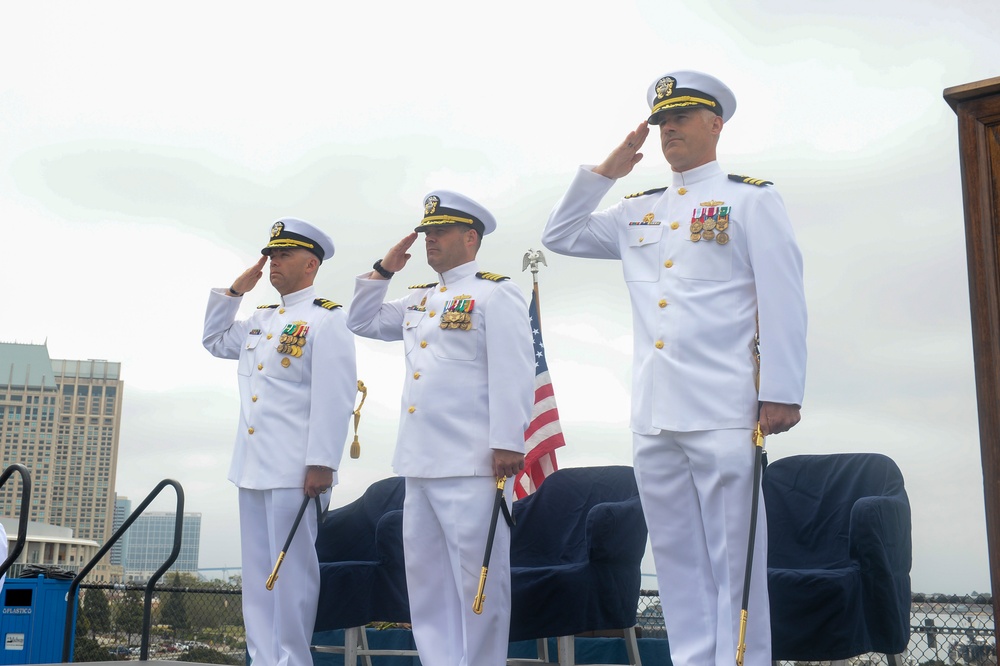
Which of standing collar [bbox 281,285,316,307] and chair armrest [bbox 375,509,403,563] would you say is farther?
chair armrest [bbox 375,509,403,563]

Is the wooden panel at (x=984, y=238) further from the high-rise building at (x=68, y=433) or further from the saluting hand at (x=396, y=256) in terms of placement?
the high-rise building at (x=68, y=433)

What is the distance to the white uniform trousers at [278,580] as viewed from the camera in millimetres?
3951

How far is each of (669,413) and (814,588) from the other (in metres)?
1.03

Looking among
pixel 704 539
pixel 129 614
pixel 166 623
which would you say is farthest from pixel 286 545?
pixel 129 614

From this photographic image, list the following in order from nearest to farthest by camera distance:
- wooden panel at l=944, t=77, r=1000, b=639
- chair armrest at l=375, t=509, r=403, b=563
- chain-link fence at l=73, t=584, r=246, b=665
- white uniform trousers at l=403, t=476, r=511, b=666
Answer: wooden panel at l=944, t=77, r=1000, b=639 → white uniform trousers at l=403, t=476, r=511, b=666 → chair armrest at l=375, t=509, r=403, b=563 → chain-link fence at l=73, t=584, r=246, b=665

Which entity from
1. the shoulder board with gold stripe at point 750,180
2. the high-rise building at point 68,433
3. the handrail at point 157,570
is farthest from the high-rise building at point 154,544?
the high-rise building at point 68,433

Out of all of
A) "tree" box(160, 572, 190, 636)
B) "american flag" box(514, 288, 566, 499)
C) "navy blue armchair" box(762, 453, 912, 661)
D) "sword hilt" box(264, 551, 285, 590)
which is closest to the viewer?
"navy blue armchair" box(762, 453, 912, 661)

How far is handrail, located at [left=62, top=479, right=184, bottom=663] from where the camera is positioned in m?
4.55

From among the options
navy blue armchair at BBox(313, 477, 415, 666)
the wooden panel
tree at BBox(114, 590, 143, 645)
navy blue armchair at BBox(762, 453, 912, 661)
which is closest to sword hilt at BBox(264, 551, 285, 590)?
navy blue armchair at BBox(313, 477, 415, 666)

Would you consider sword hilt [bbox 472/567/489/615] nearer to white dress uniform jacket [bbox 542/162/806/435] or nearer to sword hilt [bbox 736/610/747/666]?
white dress uniform jacket [bbox 542/162/806/435]

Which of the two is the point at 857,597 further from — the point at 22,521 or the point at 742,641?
the point at 22,521

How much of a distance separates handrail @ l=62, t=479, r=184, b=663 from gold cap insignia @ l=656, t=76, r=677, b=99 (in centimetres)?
286

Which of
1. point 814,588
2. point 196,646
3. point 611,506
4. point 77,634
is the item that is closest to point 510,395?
point 611,506

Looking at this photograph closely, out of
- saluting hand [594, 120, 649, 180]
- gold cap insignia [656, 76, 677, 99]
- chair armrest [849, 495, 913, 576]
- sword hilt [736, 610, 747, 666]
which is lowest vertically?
sword hilt [736, 610, 747, 666]
